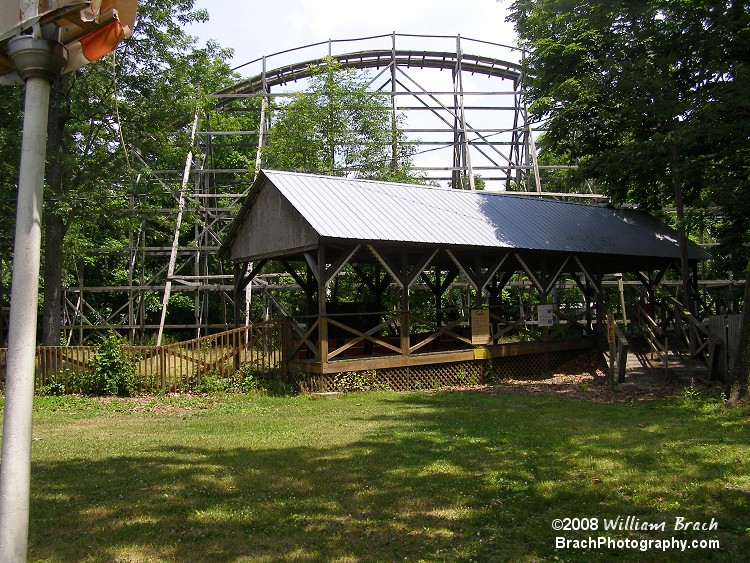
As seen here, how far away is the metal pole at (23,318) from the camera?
106 inches

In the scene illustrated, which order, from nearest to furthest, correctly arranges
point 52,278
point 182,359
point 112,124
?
→ point 182,359, point 52,278, point 112,124

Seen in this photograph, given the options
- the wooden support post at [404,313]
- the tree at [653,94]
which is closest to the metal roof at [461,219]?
the wooden support post at [404,313]

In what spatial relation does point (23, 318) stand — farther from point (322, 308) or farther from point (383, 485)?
point (322, 308)

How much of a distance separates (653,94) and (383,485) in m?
12.3

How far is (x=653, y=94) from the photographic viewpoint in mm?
15102

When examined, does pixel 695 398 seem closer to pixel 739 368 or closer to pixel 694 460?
pixel 739 368

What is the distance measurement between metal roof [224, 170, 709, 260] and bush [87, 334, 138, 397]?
15.5ft

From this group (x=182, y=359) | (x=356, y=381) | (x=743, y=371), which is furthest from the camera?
(x=182, y=359)

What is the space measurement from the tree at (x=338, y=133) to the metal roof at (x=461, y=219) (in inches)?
278

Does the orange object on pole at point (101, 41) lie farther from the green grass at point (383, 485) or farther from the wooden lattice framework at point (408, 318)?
the wooden lattice framework at point (408, 318)

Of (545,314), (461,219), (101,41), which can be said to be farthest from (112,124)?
(101,41)

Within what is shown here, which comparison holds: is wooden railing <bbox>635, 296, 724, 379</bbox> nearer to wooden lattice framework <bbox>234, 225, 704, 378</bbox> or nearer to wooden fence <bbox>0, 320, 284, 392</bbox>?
wooden lattice framework <bbox>234, 225, 704, 378</bbox>

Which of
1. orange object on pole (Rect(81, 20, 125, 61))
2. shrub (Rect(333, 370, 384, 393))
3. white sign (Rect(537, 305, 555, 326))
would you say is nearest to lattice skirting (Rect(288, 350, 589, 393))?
shrub (Rect(333, 370, 384, 393))

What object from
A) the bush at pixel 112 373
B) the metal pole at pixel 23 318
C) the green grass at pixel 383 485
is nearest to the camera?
the metal pole at pixel 23 318
